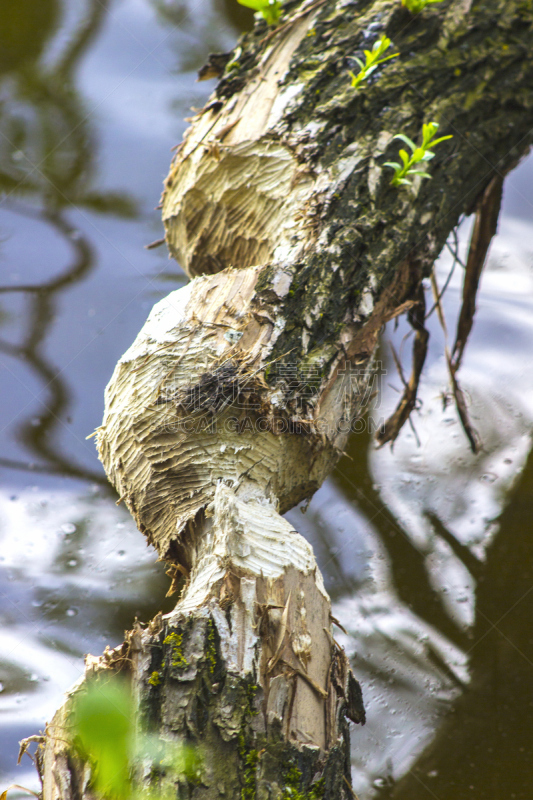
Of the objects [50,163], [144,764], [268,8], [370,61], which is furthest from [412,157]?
[50,163]

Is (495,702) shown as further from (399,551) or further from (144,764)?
(144,764)

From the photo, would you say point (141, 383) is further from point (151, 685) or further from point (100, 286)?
point (100, 286)

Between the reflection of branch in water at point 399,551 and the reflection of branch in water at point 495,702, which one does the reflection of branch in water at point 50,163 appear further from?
the reflection of branch in water at point 495,702

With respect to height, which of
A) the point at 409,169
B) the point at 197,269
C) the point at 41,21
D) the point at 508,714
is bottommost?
the point at 508,714

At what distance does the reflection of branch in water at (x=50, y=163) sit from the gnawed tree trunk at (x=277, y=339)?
0.63 metres

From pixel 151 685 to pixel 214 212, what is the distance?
0.97m

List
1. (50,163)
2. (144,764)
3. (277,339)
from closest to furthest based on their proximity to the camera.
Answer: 1. (144,764)
2. (277,339)
3. (50,163)

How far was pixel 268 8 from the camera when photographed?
1374 millimetres

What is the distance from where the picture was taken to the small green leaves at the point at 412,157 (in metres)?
1.15

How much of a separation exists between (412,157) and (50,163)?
147 centimetres

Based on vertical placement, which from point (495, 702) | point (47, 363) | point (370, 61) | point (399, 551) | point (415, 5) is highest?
point (415, 5)

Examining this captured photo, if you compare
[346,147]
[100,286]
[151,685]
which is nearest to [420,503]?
[346,147]

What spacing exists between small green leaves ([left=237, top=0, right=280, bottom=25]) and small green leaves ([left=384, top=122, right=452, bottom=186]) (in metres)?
0.48

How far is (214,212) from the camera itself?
129 cm
